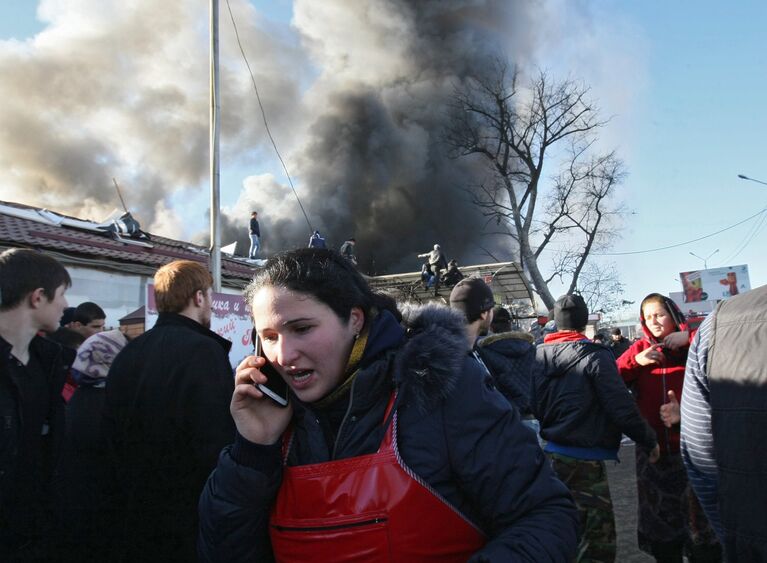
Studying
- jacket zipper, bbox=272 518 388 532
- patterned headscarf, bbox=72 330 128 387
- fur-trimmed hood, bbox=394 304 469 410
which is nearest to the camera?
jacket zipper, bbox=272 518 388 532

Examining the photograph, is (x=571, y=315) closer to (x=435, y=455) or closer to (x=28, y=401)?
(x=435, y=455)

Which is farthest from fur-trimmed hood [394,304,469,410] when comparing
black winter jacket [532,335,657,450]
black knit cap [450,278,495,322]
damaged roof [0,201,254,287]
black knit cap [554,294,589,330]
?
damaged roof [0,201,254,287]

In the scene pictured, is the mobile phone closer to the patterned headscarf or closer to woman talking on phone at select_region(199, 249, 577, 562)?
woman talking on phone at select_region(199, 249, 577, 562)

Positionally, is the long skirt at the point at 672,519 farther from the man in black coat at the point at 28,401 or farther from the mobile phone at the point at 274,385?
the man in black coat at the point at 28,401

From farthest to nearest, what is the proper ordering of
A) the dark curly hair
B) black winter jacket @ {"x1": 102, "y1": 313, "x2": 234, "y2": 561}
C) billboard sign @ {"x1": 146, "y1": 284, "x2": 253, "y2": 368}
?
billboard sign @ {"x1": 146, "y1": 284, "x2": 253, "y2": 368} < black winter jacket @ {"x1": 102, "y1": 313, "x2": 234, "y2": 561} < the dark curly hair

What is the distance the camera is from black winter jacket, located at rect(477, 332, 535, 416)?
3297 mm

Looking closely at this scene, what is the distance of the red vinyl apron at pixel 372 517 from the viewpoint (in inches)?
49.3

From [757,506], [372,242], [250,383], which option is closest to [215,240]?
[250,383]

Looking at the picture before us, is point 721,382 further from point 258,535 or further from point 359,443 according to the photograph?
point 258,535

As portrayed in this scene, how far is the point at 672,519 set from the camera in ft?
11.6

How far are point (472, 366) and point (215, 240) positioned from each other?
835 centimetres

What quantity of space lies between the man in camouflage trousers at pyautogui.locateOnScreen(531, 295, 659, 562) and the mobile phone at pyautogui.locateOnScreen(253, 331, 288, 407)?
2.64m

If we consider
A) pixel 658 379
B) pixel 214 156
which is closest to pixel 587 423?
pixel 658 379

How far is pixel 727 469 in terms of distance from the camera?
141cm
